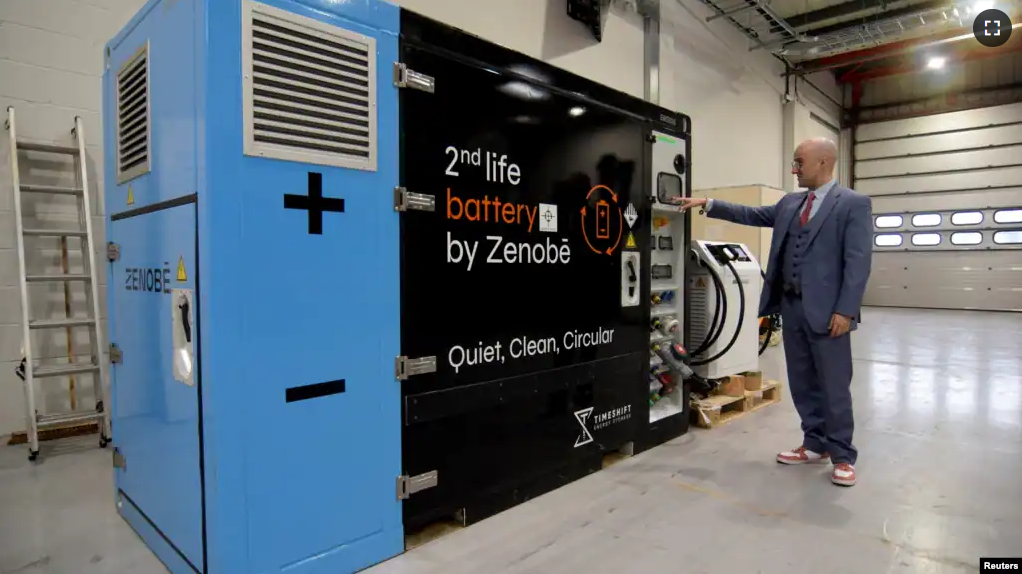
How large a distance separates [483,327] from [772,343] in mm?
6507

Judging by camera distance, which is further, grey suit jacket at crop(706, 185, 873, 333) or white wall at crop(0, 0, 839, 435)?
white wall at crop(0, 0, 839, 435)

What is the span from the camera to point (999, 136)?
11.5 m

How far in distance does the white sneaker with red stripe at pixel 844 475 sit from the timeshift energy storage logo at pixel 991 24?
8544mm

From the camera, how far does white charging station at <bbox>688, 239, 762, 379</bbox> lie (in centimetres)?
372

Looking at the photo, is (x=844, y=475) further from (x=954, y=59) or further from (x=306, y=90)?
(x=954, y=59)

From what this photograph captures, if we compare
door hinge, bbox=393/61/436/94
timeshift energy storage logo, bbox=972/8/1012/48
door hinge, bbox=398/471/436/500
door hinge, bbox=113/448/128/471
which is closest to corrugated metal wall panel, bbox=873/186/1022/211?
timeshift energy storage logo, bbox=972/8/1012/48

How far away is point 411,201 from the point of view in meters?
1.99

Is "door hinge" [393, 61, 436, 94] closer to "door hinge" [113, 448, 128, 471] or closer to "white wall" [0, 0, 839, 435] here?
"door hinge" [113, 448, 128, 471]

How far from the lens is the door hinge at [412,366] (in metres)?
1.97

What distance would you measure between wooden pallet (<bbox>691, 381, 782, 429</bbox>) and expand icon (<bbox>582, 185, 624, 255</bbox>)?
1442 millimetres

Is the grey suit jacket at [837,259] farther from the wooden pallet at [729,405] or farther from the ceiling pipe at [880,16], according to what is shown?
the ceiling pipe at [880,16]

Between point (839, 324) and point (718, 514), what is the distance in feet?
3.54

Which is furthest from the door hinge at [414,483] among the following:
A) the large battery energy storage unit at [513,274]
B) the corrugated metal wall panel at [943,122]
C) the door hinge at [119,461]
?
the corrugated metal wall panel at [943,122]

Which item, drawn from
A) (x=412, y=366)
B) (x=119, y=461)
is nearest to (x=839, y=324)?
(x=412, y=366)
